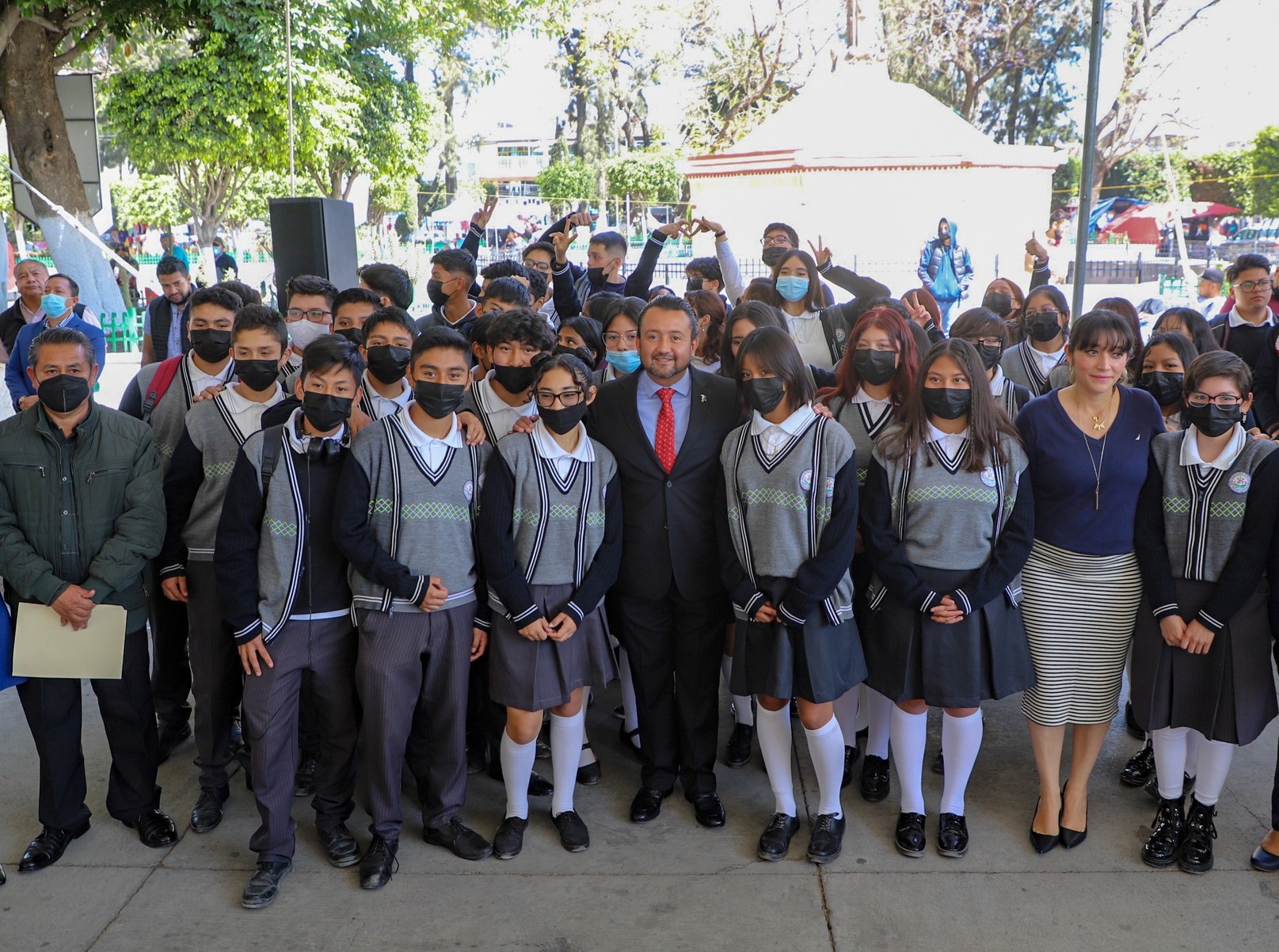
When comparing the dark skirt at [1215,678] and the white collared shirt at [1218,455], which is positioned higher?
the white collared shirt at [1218,455]

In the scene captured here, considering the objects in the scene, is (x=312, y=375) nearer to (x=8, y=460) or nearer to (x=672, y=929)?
(x=8, y=460)

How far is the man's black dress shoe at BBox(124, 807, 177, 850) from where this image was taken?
4.01m

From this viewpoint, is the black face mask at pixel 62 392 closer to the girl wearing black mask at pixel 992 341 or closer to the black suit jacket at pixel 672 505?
the black suit jacket at pixel 672 505

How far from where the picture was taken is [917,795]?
13.2 feet

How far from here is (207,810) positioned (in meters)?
4.17

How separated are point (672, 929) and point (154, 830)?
1922 mm

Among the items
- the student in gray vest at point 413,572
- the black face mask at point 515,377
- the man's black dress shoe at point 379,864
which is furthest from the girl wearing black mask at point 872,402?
the man's black dress shoe at point 379,864

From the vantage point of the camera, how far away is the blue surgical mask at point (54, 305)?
714cm

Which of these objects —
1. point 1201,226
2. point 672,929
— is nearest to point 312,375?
point 672,929

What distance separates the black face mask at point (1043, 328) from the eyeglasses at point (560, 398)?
2513 millimetres

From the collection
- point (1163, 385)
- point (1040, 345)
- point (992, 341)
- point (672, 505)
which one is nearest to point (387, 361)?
point (672, 505)

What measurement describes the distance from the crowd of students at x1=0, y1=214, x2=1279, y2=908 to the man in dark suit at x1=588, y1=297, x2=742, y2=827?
1 cm

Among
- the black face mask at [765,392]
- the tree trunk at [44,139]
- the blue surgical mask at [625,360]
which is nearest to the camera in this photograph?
the black face mask at [765,392]

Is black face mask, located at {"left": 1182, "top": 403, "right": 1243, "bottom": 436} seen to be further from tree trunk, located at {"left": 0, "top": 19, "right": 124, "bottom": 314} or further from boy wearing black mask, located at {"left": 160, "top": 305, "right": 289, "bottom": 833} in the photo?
tree trunk, located at {"left": 0, "top": 19, "right": 124, "bottom": 314}
